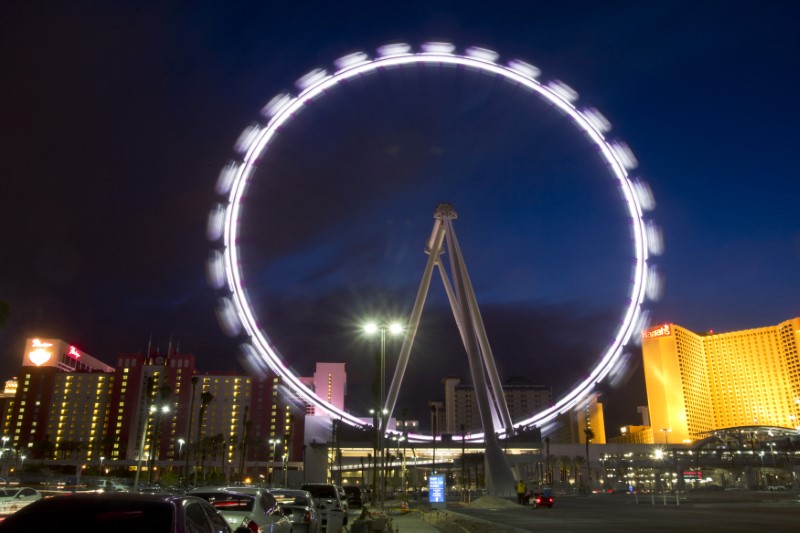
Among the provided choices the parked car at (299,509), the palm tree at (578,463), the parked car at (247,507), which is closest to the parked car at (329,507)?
the parked car at (299,509)

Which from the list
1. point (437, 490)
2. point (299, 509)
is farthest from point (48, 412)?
point (299, 509)

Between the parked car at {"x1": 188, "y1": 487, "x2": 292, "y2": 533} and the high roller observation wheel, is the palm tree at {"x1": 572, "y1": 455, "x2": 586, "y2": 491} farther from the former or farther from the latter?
the parked car at {"x1": 188, "y1": 487, "x2": 292, "y2": 533}

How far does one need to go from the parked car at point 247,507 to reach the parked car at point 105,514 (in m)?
5.08

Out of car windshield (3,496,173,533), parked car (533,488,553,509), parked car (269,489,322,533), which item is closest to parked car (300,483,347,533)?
parked car (269,489,322,533)

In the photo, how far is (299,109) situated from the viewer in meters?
46.5

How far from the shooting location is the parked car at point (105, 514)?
6.03m

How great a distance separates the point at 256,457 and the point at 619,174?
168m

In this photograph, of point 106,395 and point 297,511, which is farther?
point 106,395

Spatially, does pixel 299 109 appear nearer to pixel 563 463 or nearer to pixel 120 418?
pixel 563 463

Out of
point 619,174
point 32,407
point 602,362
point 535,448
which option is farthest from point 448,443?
point 32,407

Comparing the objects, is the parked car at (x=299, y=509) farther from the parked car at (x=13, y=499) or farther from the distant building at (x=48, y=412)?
the distant building at (x=48, y=412)

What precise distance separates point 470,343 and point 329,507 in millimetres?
33411

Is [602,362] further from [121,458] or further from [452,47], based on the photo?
[121,458]

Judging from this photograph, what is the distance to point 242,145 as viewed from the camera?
152ft
